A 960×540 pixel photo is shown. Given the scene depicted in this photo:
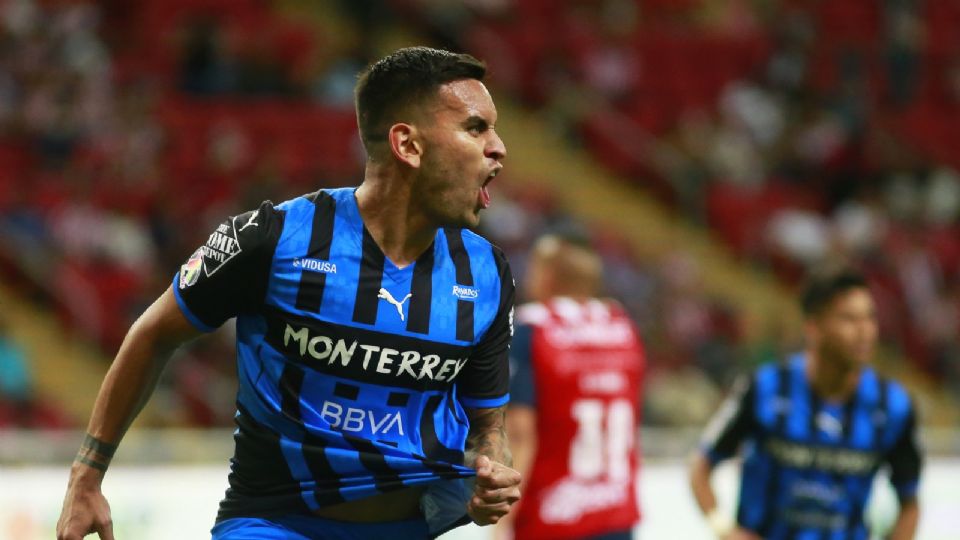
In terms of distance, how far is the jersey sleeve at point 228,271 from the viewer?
372 centimetres

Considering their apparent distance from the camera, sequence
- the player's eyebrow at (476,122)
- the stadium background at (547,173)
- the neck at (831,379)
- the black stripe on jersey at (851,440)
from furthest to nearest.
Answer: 1. the stadium background at (547,173)
2. the neck at (831,379)
3. the black stripe on jersey at (851,440)
4. the player's eyebrow at (476,122)

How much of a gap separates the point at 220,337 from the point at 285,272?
26.0 feet

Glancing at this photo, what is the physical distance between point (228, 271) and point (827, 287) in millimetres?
3064

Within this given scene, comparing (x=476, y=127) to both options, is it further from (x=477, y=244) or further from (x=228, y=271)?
(x=228, y=271)

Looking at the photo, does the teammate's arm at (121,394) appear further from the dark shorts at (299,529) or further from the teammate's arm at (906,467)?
the teammate's arm at (906,467)

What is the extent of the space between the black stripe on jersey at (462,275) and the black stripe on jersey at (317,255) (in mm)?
343

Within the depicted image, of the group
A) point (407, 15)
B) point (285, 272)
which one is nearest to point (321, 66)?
point (407, 15)

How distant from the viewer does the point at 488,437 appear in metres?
3.96

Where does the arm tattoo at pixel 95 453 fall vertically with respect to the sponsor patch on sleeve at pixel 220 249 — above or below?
below

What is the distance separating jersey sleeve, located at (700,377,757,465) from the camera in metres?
6.22

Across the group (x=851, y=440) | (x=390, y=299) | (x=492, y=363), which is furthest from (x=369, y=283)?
(x=851, y=440)

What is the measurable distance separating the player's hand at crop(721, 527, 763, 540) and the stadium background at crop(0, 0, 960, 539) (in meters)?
2.85

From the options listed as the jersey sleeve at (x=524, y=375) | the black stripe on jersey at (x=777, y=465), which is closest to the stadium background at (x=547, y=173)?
the jersey sleeve at (x=524, y=375)

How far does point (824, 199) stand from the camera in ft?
53.1
